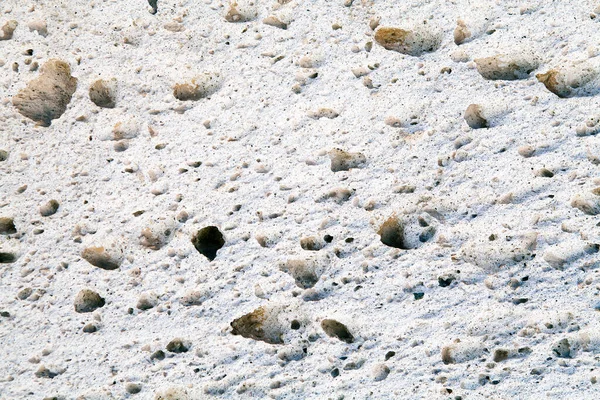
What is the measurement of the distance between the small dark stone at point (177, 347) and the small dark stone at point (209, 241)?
6.8 inches

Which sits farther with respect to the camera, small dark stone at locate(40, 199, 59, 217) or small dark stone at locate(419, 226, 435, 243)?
small dark stone at locate(40, 199, 59, 217)

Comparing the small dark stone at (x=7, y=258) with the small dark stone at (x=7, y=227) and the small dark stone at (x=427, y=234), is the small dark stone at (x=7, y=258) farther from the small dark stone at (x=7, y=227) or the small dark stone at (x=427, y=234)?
the small dark stone at (x=427, y=234)

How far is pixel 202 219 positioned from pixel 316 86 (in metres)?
0.38

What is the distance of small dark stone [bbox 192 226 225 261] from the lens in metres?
1.43

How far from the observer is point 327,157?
1506 mm

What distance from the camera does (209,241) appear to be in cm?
144

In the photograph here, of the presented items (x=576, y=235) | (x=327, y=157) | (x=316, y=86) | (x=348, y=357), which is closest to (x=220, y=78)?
(x=316, y=86)

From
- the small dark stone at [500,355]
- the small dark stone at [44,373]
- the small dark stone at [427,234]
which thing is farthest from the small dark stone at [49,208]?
the small dark stone at [500,355]

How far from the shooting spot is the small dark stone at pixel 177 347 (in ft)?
→ 4.36

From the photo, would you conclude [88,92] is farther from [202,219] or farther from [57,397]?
[57,397]

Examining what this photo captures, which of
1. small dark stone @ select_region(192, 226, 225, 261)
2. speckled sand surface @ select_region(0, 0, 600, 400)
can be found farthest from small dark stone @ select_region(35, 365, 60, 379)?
small dark stone @ select_region(192, 226, 225, 261)

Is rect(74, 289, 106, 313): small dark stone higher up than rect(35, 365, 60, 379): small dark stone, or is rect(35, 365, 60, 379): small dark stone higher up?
rect(74, 289, 106, 313): small dark stone

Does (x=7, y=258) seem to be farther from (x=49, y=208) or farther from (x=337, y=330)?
(x=337, y=330)

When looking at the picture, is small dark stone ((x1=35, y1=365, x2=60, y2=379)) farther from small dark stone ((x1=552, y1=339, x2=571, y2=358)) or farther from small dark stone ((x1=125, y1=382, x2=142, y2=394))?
small dark stone ((x1=552, y1=339, x2=571, y2=358))
